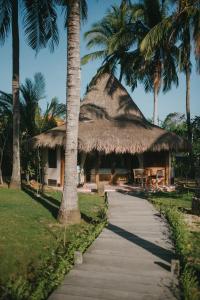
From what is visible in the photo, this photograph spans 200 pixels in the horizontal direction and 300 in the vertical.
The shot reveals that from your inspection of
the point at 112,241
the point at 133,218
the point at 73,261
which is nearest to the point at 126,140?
the point at 133,218

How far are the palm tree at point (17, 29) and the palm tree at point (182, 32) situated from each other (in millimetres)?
5110

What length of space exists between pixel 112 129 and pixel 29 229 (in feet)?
A: 32.0

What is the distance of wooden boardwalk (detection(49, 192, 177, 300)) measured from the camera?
190 inches

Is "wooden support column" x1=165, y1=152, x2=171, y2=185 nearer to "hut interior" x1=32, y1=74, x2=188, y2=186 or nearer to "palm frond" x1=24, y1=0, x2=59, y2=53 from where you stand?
"hut interior" x1=32, y1=74, x2=188, y2=186

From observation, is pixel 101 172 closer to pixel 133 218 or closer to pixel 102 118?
pixel 102 118

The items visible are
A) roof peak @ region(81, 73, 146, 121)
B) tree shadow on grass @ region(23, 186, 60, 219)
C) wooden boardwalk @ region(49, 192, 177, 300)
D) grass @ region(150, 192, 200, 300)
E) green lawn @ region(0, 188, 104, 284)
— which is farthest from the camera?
roof peak @ region(81, 73, 146, 121)

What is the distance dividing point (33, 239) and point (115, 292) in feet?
11.2

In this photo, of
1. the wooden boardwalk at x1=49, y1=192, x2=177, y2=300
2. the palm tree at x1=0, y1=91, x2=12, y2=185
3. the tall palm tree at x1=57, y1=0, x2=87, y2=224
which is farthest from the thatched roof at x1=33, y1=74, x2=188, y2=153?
the wooden boardwalk at x1=49, y1=192, x2=177, y2=300

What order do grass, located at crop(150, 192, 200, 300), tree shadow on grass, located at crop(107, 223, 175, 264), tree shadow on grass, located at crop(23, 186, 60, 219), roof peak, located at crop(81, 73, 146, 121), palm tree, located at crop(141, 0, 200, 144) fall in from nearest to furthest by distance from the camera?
1. grass, located at crop(150, 192, 200, 300)
2. tree shadow on grass, located at crop(107, 223, 175, 264)
3. tree shadow on grass, located at crop(23, 186, 60, 219)
4. palm tree, located at crop(141, 0, 200, 144)
5. roof peak, located at crop(81, 73, 146, 121)

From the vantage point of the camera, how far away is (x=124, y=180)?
60.4ft

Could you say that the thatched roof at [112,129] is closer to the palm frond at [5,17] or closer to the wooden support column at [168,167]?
the wooden support column at [168,167]

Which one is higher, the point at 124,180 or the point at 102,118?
the point at 102,118

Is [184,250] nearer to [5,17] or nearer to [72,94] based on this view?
[72,94]

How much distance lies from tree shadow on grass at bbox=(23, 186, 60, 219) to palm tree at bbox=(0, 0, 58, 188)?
1.35 m
